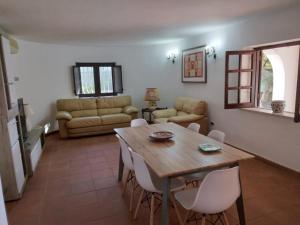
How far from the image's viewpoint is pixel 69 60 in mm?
A: 6008

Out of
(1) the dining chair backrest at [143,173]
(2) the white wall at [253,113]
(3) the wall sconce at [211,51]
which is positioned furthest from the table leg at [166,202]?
(3) the wall sconce at [211,51]

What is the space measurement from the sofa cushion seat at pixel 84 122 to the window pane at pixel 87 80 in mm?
1236

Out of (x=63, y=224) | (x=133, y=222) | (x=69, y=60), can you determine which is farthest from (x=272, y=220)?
(x=69, y=60)

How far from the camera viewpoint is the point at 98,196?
2.73 metres

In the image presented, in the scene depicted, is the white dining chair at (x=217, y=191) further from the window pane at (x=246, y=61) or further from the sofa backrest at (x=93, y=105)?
the sofa backrest at (x=93, y=105)

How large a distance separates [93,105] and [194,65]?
2.90 meters

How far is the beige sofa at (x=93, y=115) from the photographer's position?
5.25 metres

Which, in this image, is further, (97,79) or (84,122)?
(97,79)

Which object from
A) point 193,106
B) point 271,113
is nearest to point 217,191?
point 271,113

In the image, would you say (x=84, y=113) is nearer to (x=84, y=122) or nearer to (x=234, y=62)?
(x=84, y=122)

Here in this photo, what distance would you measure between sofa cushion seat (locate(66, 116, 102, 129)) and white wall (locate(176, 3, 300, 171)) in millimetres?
2627

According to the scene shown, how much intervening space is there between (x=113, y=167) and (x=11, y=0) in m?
2.62

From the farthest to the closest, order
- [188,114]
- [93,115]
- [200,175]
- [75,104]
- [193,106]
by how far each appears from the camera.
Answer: [93,115] < [75,104] < [188,114] < [193,106] < [200,175]

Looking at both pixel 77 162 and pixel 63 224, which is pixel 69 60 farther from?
pixel 63 224
